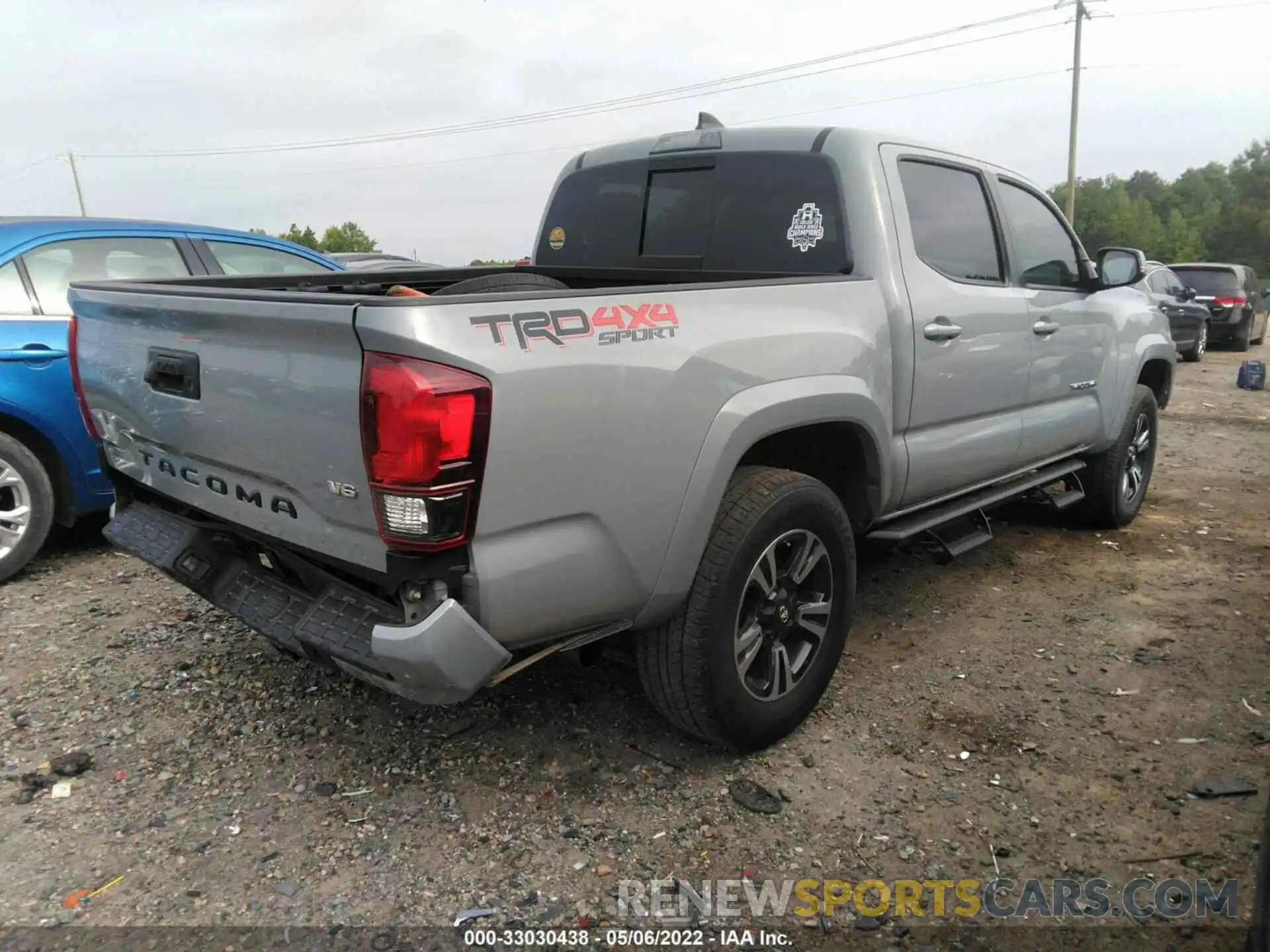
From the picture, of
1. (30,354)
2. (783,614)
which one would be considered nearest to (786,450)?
(783,614)

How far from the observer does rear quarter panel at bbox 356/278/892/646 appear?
2.09 meters

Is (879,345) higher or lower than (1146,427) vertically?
higher

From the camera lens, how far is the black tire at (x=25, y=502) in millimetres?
4309

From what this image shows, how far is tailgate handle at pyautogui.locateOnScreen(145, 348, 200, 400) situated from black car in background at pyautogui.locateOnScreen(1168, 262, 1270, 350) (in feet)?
57.8

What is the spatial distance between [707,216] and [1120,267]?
2327 mm

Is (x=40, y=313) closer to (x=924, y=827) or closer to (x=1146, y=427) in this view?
(x=924, y=827)

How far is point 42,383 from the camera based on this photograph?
171 inches

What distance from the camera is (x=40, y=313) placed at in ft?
14.6

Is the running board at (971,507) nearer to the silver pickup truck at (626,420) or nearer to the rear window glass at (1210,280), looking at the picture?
the silver pickup truck at (626,420)

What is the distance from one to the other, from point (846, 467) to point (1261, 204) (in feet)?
270

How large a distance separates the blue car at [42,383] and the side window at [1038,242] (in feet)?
14.1

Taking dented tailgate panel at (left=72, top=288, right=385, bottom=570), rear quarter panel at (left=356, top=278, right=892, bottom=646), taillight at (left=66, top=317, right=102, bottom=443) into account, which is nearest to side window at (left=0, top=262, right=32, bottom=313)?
taillight at (left=66, top=317, right=102, bottom=443)

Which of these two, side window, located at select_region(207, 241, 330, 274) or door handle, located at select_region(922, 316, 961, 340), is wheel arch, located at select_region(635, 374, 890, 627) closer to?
door handle, located at select_region(922, 316, 961, 340)

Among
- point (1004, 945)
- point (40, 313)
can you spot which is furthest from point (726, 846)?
point (40, 313)
